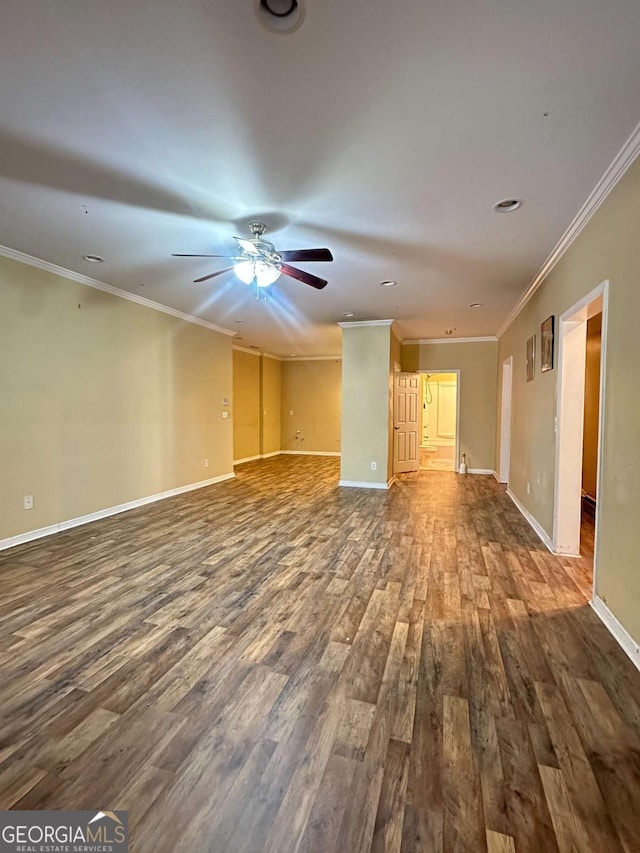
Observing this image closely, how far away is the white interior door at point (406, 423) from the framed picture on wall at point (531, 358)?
103 inches

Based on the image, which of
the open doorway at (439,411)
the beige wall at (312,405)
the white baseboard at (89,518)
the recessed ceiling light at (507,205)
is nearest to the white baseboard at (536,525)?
the recessed ceiling light at (507,205)

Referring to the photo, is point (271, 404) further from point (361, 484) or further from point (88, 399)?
point (88, 399)

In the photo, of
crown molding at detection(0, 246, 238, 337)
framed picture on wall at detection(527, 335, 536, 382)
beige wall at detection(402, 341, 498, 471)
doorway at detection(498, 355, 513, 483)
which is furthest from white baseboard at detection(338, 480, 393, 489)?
crown molding at detection(0, 246, 238, 337)

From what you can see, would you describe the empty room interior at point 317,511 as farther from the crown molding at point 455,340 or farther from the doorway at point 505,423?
the crown molding at point 455,340

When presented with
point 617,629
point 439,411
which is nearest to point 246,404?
point 439,411

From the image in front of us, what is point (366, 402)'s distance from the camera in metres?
6.32

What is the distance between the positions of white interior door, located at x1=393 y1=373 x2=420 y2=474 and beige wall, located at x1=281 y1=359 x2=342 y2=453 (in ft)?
9.04

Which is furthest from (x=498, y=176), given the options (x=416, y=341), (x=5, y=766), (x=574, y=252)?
(x=416, y=341)

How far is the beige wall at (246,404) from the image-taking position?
8.65m

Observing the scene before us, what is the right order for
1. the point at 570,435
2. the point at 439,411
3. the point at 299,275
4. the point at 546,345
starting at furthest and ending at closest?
the point at 439,411 < the point at 546,345 < the point at 570,435 < the point at 299,275

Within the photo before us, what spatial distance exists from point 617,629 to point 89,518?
4827 millimetres

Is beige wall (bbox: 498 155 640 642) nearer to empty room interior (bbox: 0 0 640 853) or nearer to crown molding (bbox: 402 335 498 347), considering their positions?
empty room interior (bbox: 0 0 640 853)

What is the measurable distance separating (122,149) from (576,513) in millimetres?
4249

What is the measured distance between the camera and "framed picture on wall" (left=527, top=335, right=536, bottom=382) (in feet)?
14.5
